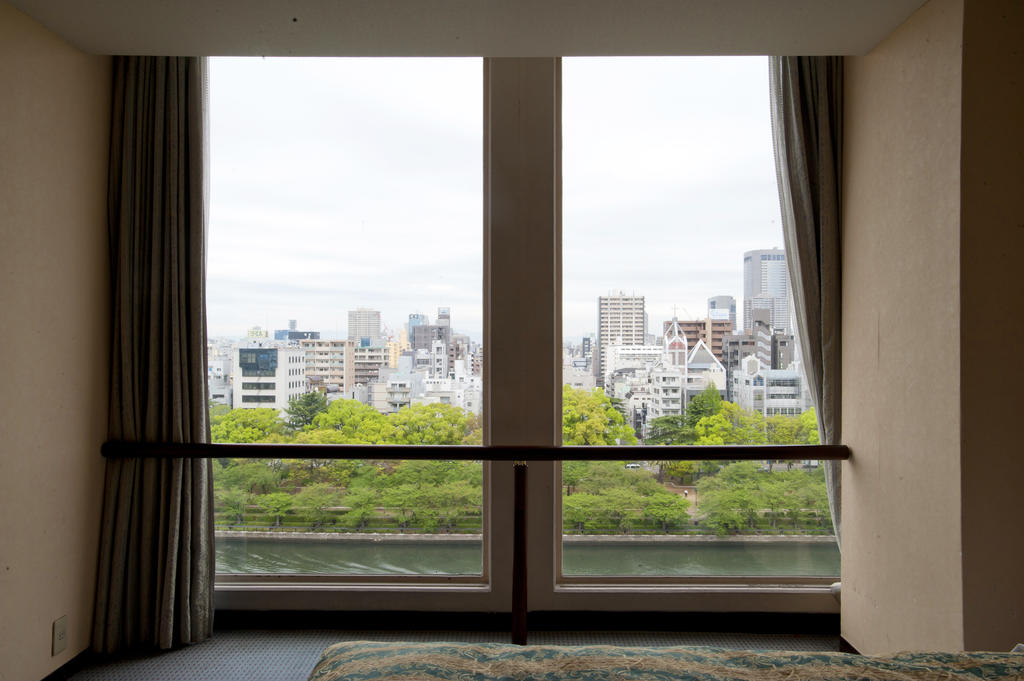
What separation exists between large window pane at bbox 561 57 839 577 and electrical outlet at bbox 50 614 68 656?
6.26 ft

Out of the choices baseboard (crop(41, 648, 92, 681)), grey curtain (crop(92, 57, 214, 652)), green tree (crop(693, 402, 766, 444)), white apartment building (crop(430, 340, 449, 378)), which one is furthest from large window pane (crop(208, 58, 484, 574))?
green tree (crop(693, 402, 766, 444))

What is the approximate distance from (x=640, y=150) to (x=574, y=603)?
2003 mm

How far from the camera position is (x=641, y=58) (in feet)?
8.54

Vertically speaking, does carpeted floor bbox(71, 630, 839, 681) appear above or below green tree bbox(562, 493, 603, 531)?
below

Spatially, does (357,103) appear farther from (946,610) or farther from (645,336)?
(946,610)

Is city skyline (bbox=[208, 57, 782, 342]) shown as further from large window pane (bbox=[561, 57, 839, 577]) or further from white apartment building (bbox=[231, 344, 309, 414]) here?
white apartment building (bbox=[231, 344, 309, 414])

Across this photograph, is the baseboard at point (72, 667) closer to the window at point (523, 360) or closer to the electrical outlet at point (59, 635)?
the electrical outlet at point (59, 635)

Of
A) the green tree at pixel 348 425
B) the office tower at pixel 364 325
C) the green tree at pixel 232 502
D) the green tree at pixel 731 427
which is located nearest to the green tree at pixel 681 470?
the green tree at pixel 731 427

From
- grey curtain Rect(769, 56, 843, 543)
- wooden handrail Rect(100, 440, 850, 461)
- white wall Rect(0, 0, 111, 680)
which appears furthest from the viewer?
grey curtain Rect(769, 56, 843, 543)

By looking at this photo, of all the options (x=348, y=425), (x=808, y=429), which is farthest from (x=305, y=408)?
(x=808, y=429)

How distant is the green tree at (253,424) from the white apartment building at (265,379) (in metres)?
0.03

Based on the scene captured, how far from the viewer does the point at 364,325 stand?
2633 mm

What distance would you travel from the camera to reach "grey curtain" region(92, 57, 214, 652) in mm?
2318

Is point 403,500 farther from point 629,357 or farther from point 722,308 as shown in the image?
point 722,308
